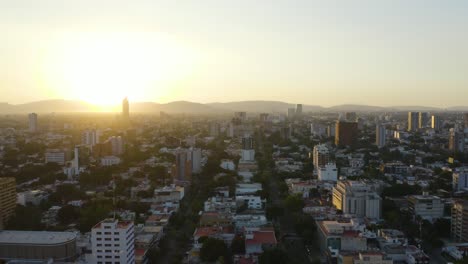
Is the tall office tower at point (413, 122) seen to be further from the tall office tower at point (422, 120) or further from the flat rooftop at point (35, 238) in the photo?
the flat rooftop at point (35, 238)

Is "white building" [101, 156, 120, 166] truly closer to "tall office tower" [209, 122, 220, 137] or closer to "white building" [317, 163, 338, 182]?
"white building" [317, 163, 338, 182]

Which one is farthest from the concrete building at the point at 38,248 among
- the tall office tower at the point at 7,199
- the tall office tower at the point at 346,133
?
the tall office tower at the point at 346,133

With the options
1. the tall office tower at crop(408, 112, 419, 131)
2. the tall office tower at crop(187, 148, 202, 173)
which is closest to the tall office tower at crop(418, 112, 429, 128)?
the tall office tower at crop(408, 112, 419, 131)

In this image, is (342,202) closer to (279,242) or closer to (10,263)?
(279,242)

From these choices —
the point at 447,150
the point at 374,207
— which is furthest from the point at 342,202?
the point at 447,150

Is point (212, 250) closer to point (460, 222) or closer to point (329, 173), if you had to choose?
point (460, 222)
